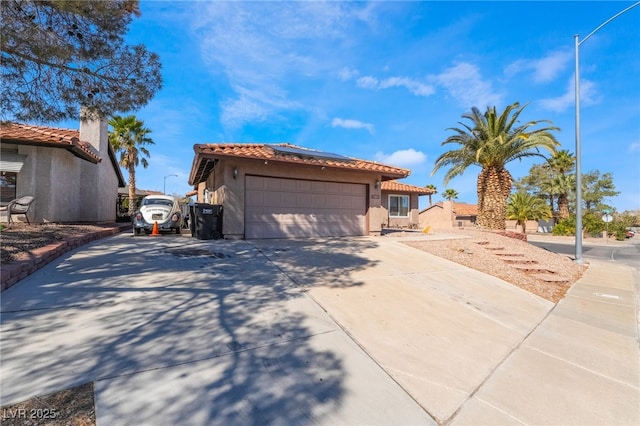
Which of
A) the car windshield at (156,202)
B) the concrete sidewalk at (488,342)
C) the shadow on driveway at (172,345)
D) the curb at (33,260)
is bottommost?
the concrete sidewalk at (488,342)

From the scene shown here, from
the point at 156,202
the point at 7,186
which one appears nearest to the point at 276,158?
the point at 156,202

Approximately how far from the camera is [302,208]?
37.3ft

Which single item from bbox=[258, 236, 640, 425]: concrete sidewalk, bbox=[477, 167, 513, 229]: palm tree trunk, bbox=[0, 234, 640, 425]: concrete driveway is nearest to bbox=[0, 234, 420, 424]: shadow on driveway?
bbox=[0, 234, 640, 425]: concrete driveway

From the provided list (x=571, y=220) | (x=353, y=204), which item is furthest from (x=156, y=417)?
(x=571, y=220)

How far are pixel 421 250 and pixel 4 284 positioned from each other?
9.27 m

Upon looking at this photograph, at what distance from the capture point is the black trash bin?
9.59 meters

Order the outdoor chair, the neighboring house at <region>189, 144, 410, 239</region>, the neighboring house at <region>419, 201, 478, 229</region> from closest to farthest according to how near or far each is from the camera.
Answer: the outdoor chair < the neighboring house at <region>189, 144, 410, 239</region> < the neighboring house at <region>419, 201, 478, 229</region>

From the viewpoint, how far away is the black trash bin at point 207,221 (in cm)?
959

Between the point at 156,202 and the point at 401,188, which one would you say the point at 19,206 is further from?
the point at 401,188

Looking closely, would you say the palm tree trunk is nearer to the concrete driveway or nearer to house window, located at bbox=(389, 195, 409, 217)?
house window, located at bbox=(389, 195, 409, 217)

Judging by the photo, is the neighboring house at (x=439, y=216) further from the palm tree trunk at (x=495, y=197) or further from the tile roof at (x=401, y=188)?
the palm tree trunk at (x=495, y=197)

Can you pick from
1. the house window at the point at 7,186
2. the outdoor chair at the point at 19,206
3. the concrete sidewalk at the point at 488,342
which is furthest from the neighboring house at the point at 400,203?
the house window at the point at 7,186

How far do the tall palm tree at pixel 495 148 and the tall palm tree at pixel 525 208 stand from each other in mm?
17616

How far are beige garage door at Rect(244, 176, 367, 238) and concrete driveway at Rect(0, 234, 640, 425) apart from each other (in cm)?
466
